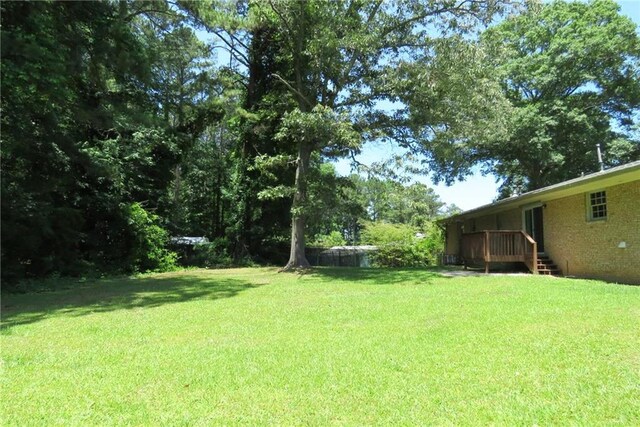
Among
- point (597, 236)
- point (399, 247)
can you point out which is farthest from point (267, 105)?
point (597, 236)

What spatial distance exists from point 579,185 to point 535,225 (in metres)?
4.43

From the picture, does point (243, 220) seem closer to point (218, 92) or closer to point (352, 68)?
point (218, 92)

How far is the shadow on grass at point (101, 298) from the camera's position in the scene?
8336mm

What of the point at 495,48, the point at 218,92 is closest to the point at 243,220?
the point at 218,92

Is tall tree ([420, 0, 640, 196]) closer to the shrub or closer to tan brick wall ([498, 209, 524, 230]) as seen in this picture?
tan brick wall ([498, 209, 524, 230])

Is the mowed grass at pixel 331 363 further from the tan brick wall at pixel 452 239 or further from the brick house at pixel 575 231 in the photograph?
the tan brick wall at pixel 452 239

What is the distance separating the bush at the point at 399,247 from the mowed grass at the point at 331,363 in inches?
663

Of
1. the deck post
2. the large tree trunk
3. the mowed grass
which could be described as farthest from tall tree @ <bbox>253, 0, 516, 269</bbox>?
the mowed grass

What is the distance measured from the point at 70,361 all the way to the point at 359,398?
10.7ft

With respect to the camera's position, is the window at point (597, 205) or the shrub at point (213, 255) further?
the shrub at point (213, 255)

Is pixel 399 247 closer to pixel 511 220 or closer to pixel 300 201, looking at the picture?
pixel 511 220

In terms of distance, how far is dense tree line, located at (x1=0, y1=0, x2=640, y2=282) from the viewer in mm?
12758

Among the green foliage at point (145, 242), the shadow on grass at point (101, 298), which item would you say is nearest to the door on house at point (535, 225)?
the shadow on grass at point (101, 298)

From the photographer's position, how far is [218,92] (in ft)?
74.1
